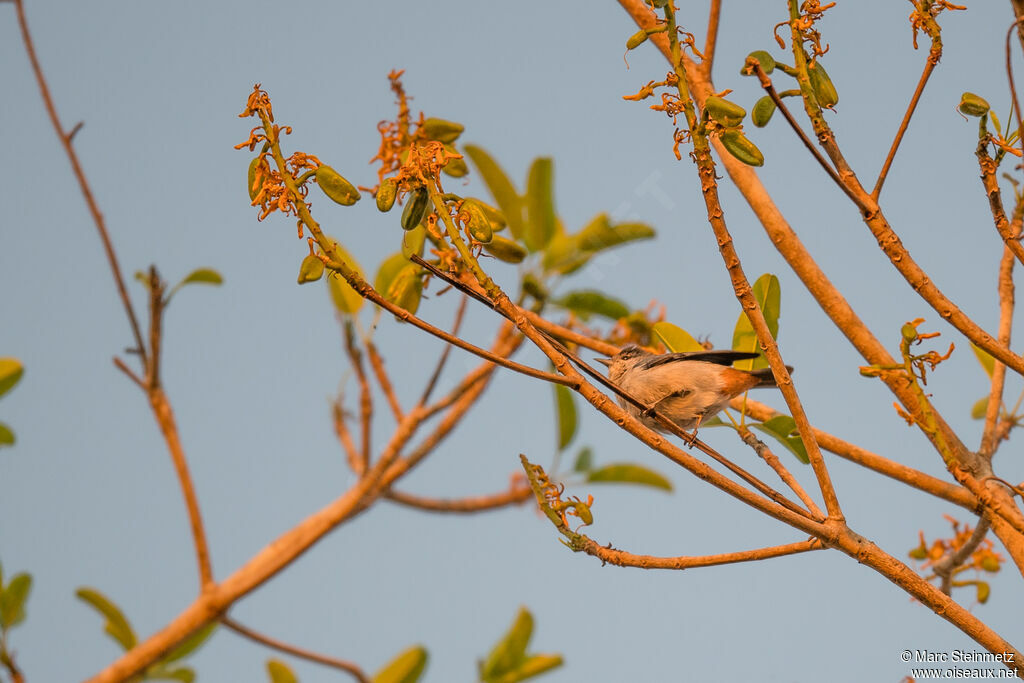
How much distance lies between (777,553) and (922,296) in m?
0.58

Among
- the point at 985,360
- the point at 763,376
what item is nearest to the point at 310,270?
the point at 763,376

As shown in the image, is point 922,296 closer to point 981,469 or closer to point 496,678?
point 981,469

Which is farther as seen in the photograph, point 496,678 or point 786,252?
point 496,678

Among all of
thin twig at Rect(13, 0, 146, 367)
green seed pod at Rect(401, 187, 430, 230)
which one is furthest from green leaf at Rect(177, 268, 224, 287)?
green seed pod at Rect(401, 187, 430, 230)

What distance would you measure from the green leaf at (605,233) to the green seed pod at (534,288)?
0.72 feet

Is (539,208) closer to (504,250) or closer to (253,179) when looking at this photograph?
(504,250)

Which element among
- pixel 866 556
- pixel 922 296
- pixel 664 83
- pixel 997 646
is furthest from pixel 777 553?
pixel 664 83

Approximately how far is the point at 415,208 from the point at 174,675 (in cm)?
235

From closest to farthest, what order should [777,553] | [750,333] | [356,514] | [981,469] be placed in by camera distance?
[777,553] < [981,469] < [750,333] < [356,514]

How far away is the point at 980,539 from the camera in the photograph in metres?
2.33

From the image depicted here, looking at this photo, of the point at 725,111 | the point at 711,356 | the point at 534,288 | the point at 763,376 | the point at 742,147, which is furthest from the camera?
the point at 534,288

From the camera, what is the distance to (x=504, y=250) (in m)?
1.99

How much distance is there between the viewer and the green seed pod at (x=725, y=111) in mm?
1574

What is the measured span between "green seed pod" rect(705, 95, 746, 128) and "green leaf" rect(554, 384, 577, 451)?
224 centimetres
